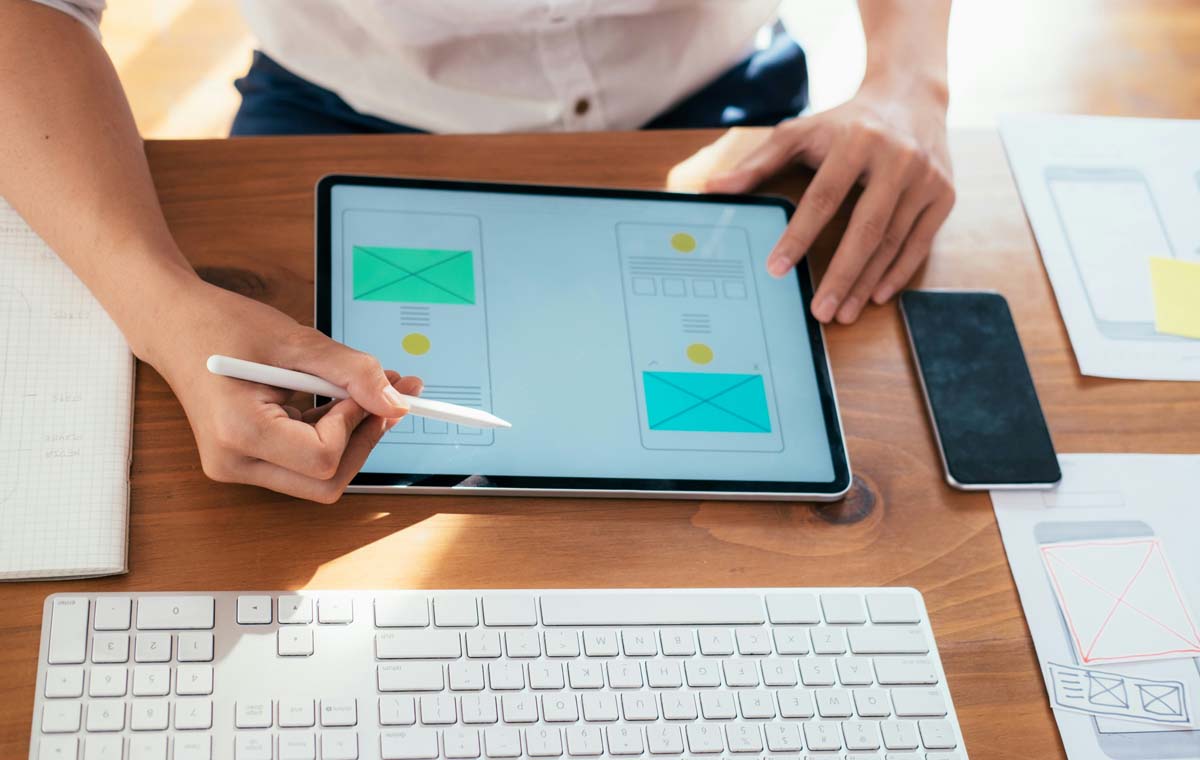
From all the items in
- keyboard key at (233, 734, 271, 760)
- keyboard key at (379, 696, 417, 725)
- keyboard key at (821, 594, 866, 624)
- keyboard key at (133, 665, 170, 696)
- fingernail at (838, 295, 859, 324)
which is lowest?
keyboard key at (821, 594, 866, 624)

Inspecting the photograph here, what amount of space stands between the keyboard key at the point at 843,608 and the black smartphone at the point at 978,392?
13 centimetres

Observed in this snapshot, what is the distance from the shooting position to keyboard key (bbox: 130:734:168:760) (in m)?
0.51

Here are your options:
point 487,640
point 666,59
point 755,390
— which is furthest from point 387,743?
point 666,59

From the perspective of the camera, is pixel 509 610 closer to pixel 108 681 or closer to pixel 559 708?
→ pixel 559 708

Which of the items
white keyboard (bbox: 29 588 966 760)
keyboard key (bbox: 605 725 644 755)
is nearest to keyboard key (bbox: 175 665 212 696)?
white keyboard (bbox: 29 588 966 760)

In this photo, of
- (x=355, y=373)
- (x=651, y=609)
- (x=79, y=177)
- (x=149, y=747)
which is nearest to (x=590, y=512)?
Answer: (x=651, y=609)

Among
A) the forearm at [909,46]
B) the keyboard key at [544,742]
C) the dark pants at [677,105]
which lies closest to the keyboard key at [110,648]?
the keyboard key at [544,742]

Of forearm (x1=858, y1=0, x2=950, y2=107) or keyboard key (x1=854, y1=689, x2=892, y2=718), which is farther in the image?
forearm (x1=858, y1=0, x2=950, y2=107)

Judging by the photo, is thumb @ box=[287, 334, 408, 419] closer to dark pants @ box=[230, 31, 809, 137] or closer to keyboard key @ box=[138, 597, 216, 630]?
→ keyboard key @ box=[138, 597, 216, 630]

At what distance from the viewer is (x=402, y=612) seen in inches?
22.8

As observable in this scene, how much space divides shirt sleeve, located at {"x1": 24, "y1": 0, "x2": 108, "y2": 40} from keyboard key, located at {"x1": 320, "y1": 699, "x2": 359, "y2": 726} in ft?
1.65

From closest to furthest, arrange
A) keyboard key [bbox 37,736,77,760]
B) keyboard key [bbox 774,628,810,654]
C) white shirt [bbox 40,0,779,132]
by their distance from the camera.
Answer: keyboard key [bbox 37,736,77,760] < keyboard key [bbox 774,628,810,654] < white shirt [bbox 40,0,779,132]

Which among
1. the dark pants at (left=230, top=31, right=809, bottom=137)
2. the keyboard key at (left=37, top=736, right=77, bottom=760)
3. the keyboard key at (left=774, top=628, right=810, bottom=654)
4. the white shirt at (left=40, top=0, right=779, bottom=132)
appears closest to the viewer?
the keyboard key at (left=37, top=736, right=77, bottom=760)

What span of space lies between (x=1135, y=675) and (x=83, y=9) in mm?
848
